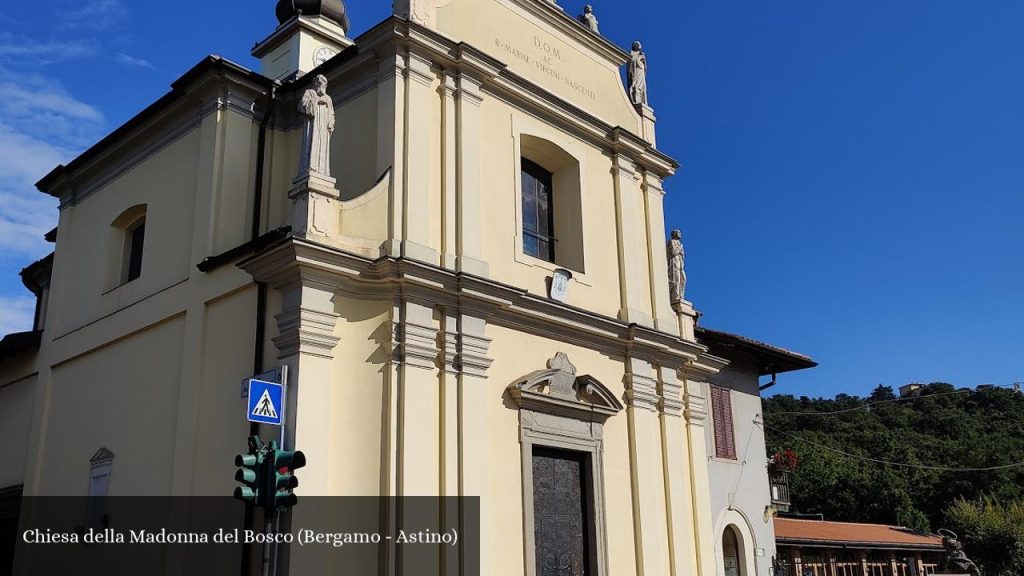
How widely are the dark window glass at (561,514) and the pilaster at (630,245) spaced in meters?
2.66

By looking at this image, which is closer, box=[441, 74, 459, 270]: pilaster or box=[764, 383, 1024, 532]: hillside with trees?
box=[441, 74, 459, 270]: pilaster

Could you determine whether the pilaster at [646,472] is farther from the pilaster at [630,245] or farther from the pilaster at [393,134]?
the pilaster at [393,134]

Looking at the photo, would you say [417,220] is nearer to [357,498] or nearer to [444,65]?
[444,65]

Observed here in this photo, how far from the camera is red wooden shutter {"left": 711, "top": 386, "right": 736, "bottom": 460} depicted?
60.0 ft


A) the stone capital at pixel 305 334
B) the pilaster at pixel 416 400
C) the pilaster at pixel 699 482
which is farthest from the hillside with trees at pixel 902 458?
the stone capital at pixel 305 334

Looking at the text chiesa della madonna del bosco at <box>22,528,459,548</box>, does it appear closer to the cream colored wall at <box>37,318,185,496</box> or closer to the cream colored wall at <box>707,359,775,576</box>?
the cream colored wall at <box>37,318,185,496</box>

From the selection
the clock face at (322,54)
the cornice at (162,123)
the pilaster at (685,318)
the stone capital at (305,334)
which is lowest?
the stone capital at (305,334)

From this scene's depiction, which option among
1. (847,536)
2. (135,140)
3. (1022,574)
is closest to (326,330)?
(135,140)

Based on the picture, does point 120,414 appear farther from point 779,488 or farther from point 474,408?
point 779,488

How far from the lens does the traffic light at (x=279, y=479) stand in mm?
7941

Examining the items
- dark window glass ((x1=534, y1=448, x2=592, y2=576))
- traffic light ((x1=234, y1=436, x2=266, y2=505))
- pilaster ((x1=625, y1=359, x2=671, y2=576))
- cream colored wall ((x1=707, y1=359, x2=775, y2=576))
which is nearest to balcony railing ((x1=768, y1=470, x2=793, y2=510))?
cream colored wall ((x1=707, y1=359, x2=775, y2=576))

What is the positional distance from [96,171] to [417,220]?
7.16 metres

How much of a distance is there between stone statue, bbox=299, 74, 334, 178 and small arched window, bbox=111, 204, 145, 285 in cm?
477

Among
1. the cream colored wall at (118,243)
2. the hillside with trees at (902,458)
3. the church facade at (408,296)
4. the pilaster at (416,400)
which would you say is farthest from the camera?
the hillside with trees at (902,458)
